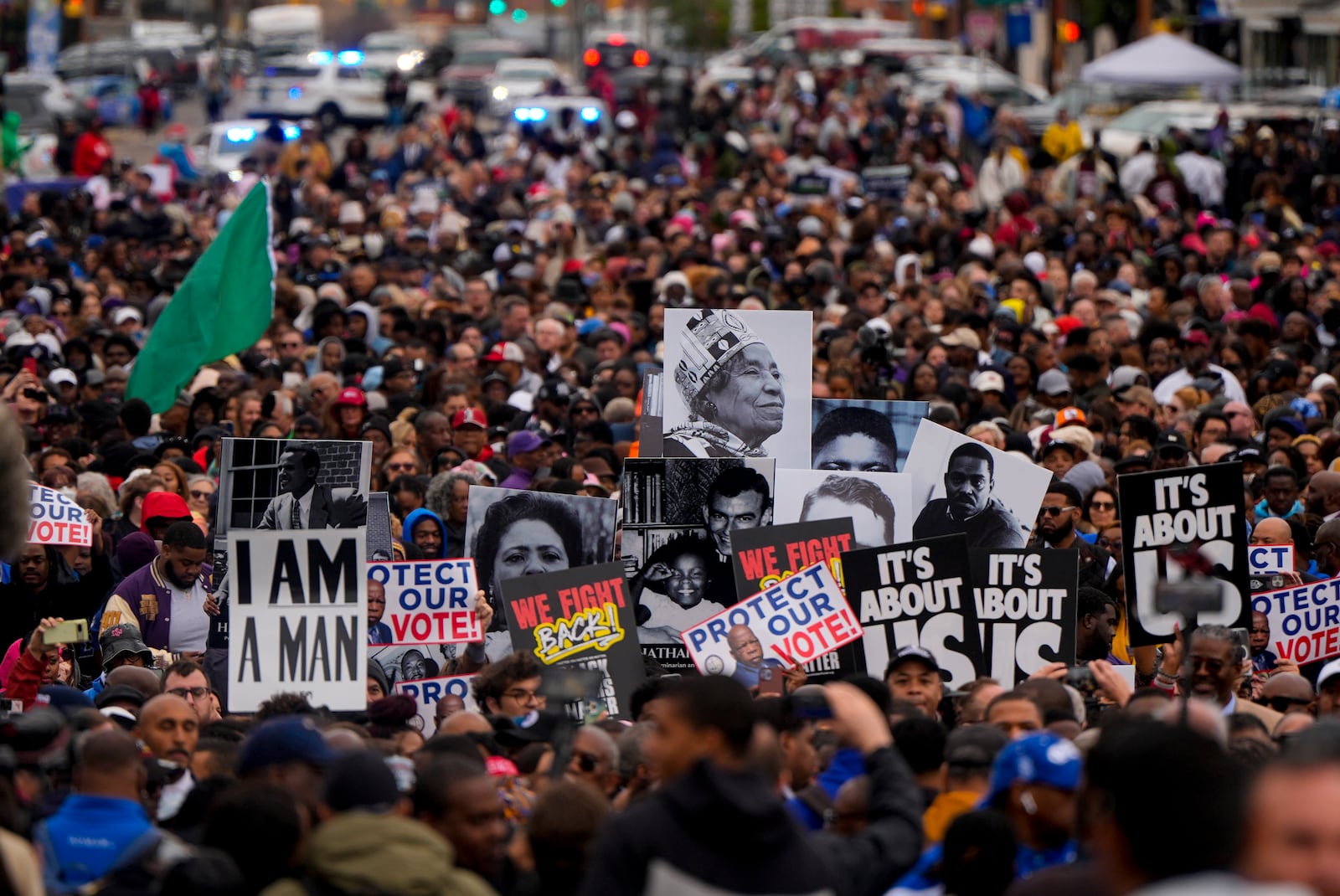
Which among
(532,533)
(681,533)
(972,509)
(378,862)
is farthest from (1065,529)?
(378,862)

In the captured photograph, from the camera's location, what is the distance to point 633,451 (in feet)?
38.5

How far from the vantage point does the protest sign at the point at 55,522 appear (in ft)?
30.9

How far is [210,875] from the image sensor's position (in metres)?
4.65

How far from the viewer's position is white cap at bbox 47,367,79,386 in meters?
14.9

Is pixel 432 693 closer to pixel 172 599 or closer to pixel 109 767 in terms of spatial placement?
pixel 172 599

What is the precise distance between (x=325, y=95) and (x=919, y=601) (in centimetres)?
3696

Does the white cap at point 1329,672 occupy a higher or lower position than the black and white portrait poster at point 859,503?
lower

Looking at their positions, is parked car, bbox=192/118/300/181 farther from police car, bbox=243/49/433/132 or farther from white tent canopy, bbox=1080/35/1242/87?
white tent canopy, bbox=1080/35/1242/87

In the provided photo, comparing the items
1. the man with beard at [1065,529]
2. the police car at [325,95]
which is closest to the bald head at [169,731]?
the man with beard at [1065,529]

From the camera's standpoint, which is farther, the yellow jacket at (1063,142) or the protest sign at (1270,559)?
the yellow jacket at (1063,142)

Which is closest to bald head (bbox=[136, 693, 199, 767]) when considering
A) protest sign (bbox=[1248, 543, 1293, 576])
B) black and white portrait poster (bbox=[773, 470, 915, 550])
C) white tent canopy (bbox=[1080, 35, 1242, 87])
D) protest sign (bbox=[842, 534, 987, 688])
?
protest sign (bbox=[842, 534, 987, 688])

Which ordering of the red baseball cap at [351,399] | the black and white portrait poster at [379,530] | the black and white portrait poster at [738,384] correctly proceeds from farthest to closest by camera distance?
the red baseball cap at [351,399] → the black and white portrait poster at [738,384] → the black and white portrait poster at [379,530]

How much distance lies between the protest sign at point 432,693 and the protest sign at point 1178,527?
8.73 ft

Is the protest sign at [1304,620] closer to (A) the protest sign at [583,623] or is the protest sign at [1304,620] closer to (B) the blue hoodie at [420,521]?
(A) the protest sign at [583,623]
